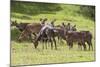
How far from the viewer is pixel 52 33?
7.99 feet

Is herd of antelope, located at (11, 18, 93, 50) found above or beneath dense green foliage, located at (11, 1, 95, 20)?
beneath

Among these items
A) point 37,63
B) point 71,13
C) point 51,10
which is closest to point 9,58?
point 37,63

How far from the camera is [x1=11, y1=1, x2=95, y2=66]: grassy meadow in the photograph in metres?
2.28

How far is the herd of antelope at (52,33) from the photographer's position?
7.65 ft

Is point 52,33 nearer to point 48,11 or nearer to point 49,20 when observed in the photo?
point 49,20

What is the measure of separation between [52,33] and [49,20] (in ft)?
0.49

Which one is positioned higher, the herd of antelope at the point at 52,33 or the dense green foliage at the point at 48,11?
the dense green foliage at the point at 48,11

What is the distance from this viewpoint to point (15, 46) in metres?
→ 2.27

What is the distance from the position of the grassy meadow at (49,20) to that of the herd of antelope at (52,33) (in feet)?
0.13

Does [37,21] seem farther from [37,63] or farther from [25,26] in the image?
[37,63]

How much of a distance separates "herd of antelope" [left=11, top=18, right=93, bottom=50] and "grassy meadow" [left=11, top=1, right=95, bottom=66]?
40 millimetres

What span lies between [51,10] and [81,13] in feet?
1.30

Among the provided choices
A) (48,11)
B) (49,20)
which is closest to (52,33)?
(49,20)
